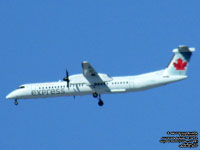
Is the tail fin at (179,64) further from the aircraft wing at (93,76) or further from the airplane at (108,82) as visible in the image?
the aircraft wing at (93,76)

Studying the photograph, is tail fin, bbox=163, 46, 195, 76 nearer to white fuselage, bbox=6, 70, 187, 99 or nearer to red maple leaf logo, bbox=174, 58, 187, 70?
red maple leaf logo, bbox=174, 58, 187, 70

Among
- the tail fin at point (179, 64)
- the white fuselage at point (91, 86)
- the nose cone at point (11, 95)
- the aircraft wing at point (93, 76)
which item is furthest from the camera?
the nose cone at point (11, 95)

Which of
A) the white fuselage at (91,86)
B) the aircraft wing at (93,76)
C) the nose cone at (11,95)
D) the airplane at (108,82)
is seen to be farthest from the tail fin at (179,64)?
the nose cone at (11,95)

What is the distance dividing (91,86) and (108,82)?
1774 mm

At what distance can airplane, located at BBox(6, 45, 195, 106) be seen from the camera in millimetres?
54781

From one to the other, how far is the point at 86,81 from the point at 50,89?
427 cm

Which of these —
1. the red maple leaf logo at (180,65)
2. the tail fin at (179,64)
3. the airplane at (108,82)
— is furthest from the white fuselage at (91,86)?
the red maple leaf logo at (180,65)

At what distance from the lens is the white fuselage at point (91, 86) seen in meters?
54.9

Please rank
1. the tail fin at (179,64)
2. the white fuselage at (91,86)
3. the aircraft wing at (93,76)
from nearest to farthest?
1. the tail fin at (179,64)
2. the white fuselage at (91,86)
3. the aircraft wing at (93,76)

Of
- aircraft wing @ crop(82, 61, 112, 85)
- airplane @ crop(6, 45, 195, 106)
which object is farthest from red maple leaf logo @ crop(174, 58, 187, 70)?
aircraft wing @ crop(82, 61, 112, 85)

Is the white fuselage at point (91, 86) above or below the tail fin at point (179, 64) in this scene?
below

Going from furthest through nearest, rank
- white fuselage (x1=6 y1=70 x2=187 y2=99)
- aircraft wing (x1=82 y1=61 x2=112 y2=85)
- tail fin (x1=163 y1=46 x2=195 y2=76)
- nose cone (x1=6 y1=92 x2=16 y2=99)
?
nose cone (x1=6 y1=92 x2=16 y2=99) < aircraft wing (x1=82 y1=61 x2=112 y2=85) < white fuselage (x1=6 y1=70 x2=187 y2=99) < tail fin (x1=163 y1=46 x2=195 y2=76)

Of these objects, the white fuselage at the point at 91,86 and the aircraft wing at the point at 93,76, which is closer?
the white fuselage at the point at 91,86

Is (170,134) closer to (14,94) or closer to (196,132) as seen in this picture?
(196,132)
